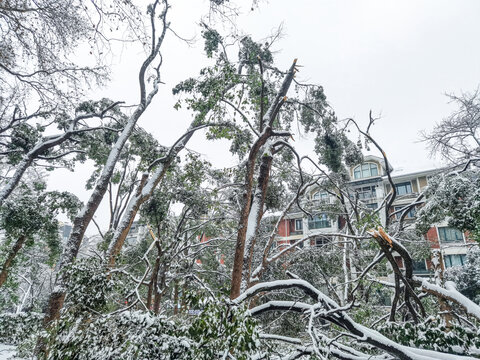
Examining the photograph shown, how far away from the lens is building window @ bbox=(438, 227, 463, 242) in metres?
19.7

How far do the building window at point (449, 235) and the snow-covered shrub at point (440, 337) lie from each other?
20037 millimetres

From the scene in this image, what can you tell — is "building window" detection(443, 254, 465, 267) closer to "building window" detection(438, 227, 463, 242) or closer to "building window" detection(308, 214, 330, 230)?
"building window" detection(438, 227, 463, 242)

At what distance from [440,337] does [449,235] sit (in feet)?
69.3

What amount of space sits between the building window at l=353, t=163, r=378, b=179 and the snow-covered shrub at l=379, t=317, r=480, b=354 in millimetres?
20859

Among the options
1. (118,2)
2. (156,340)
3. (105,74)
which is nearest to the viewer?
(156,340)

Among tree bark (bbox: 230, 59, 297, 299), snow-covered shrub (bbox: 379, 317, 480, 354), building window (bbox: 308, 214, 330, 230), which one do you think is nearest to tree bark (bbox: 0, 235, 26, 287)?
tree bark (bbox: 230, 59, 297, 299)

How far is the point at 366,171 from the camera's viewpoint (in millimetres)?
23516

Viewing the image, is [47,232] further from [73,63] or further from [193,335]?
[193,335]

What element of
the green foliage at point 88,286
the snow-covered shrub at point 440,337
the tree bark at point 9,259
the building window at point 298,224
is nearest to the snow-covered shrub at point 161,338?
the green foliage at point 88,286

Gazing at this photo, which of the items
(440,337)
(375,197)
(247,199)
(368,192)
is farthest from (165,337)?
(368,192)

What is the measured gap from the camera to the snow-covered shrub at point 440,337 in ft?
11.5

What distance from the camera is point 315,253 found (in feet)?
36.0

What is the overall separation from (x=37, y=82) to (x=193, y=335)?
6.54 meters

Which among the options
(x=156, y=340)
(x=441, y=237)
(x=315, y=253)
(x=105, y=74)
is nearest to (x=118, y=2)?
(x=105, y=74)
